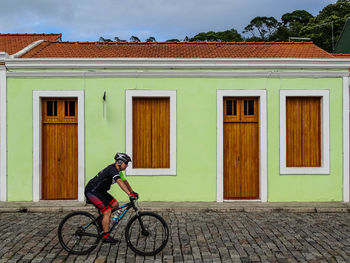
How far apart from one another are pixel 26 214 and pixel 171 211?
11.3 ft

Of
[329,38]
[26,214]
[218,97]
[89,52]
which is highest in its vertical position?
[329,38]

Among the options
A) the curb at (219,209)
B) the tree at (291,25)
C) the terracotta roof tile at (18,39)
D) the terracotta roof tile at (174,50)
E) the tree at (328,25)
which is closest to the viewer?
the curb at (219,209)

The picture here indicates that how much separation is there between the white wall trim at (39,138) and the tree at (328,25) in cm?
2998

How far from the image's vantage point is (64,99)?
10203 mm

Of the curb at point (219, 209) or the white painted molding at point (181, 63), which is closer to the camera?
the curb at point (219, 209)

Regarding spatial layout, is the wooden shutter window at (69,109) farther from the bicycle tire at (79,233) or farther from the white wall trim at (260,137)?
the bicycle tire at (79,233)

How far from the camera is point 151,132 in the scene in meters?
10.2

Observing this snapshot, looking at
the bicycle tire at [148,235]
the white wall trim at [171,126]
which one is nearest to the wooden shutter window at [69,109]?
the white wall trim at [171,126]

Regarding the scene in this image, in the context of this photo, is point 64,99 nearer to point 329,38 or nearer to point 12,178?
point 12,178

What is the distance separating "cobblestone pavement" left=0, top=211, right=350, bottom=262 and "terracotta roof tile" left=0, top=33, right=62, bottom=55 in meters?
7.18

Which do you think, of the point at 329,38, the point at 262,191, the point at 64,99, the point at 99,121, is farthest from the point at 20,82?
the point at 329,38

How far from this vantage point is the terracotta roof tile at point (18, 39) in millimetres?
13531

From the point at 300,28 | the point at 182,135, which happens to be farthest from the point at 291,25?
the point at 182,135

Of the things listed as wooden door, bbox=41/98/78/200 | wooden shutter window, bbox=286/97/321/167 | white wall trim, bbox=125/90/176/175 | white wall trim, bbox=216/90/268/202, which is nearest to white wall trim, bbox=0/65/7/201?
wooden door, bbox=41/98/78/200
